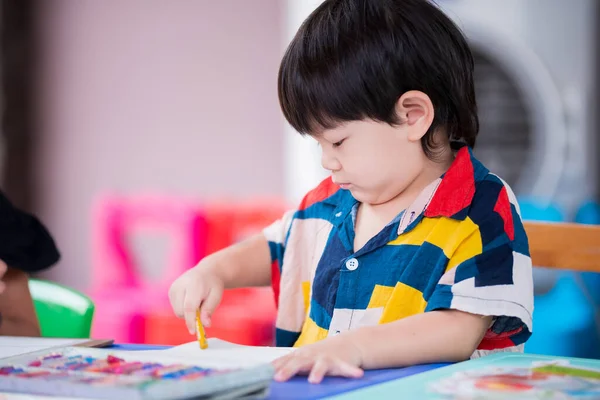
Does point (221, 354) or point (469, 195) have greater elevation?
point (469, 195)

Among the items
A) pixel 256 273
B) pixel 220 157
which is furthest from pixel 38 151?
pixel 256 273

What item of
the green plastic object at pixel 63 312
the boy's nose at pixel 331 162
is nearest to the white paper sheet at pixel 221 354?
the boy's nose at pixel 331 162

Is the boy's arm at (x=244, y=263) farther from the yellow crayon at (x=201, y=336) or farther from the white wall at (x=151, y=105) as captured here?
the white wall at (x=151, y=105)

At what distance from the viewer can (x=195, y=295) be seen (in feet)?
2.85

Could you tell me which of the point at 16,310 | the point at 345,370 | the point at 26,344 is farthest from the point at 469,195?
the point at 16,310

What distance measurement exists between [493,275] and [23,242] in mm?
570

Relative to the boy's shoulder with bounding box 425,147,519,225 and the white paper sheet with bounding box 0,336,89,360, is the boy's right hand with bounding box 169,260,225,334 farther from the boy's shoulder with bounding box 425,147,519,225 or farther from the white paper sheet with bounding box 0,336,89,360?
the boy's shoulder with bounding box 425,147,519,225

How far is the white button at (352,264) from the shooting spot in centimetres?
89

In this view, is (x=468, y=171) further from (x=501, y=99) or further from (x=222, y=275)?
(x=501, y=99)

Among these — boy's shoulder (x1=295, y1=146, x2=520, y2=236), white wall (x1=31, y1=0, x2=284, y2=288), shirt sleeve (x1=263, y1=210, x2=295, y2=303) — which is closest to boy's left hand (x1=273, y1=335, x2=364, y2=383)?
boy's shoulder (x1=295, y1=146, x2=520, y2=236)

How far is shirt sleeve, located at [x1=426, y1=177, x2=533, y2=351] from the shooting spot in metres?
0.76

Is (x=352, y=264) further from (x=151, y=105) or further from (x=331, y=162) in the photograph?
(x=151, y=105)

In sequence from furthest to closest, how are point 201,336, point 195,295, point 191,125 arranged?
point 191,125, point 195,295, point 201,336

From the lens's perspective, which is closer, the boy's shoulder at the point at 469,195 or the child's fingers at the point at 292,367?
the child's fingers at the point at 292,367
